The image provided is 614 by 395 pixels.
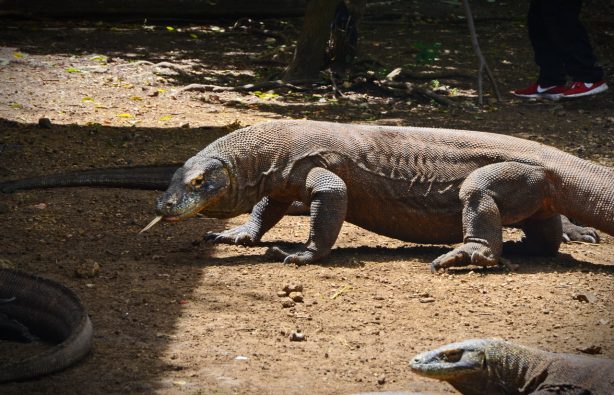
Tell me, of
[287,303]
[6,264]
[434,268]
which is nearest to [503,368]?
[287,303]

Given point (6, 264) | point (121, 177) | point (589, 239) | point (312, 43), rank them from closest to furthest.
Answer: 1. point (6, 264)
2. point (589, 239)
3. point (121, 177)
4. point (312, 43)

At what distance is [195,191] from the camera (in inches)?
223

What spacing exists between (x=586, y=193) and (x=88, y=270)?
105 inches

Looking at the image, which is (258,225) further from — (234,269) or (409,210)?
(409,210)

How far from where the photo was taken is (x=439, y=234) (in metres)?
6.05

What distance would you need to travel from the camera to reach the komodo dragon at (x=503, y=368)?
139 inches

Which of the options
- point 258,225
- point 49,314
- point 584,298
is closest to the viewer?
point 49,314

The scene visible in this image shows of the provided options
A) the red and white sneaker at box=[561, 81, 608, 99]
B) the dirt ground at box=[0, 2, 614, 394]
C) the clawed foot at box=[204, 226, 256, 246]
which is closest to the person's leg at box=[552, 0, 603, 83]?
the red and white sneaker at box=[561, 81, 608, 99]

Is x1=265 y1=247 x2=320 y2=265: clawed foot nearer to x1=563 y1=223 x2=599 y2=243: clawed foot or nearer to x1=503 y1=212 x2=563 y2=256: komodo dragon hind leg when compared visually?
x1=503 y1=212 x2=563 y2=256: komodo dragon hind leg

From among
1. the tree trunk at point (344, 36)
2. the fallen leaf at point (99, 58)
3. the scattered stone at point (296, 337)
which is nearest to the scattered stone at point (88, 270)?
→ the scattered stone at point (296, 337)

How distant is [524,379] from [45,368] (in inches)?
66.9

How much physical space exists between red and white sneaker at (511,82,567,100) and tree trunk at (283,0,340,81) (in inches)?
84.3

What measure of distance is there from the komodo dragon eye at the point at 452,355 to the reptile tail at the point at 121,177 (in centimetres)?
383

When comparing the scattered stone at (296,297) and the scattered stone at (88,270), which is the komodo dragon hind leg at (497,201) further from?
the scattered stone at (88,270)
